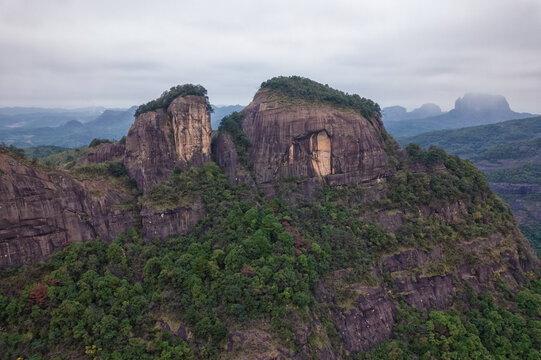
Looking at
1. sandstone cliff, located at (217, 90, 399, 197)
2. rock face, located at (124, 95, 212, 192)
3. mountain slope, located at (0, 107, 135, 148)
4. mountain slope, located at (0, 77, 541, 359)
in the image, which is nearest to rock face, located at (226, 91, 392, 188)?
sandstone cliff, located at (217, 90, 399, 197)

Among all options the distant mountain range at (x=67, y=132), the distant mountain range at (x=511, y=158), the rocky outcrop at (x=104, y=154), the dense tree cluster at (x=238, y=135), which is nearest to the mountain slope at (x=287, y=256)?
the dense tree cluster at (x=238, y=135)

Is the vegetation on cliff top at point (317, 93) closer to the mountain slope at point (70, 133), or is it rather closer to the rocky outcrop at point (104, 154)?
the rocky outcrop at point (104, 154)

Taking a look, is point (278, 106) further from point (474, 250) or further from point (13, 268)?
point (13, 268)

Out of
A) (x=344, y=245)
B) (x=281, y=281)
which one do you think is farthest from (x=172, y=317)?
(x=344, y=245)

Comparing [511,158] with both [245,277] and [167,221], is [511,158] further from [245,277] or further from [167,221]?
[167,221]

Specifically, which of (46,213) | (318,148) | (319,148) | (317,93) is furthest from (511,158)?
(46,213)

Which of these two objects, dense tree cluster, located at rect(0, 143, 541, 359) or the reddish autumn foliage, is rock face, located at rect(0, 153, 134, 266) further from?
the reddish autumn foliage
